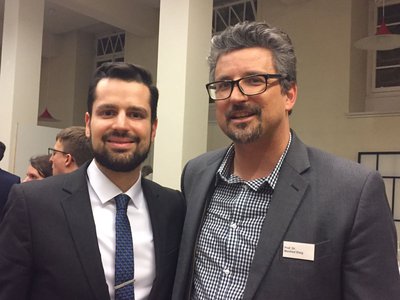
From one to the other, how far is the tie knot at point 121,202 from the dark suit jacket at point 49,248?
3.8 inches

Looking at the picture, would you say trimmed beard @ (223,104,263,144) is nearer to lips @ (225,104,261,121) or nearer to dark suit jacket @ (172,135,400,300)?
lips @ (225,104,261,121)

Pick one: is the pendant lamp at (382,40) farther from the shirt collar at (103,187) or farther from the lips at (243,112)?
the shirt collar at (103,187)

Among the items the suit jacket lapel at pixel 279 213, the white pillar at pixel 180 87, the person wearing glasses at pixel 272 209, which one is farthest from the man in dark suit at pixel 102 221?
the white pillar at pixel 180 87

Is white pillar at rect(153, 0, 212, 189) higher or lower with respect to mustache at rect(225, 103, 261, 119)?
higher

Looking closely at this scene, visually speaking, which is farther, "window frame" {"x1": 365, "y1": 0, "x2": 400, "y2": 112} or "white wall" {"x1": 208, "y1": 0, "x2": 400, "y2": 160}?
"window frame" {"x1": 365, "y1": 0, "x2": 400, "y2": 112}

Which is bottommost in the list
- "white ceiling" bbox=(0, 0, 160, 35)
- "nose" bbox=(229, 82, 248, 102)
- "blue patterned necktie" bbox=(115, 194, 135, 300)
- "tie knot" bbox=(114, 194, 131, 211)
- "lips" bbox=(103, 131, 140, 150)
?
"blue patterned necktie" bbox=(115, 194, 135, 300)

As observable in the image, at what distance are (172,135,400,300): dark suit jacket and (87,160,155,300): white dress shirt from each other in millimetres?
341

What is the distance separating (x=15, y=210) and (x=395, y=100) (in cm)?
508

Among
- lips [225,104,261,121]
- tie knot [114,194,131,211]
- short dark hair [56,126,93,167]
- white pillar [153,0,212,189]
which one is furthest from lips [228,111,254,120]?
white pillar [153,0,212,189]

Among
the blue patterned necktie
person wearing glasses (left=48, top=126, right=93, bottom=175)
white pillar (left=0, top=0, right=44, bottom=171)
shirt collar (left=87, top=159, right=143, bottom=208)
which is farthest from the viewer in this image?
white pillar (left=0, top=0, right=44, bottom=171)

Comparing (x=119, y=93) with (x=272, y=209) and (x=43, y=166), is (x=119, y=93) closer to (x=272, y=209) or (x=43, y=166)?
(x=272, y=209)

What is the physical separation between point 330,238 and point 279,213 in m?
0.16

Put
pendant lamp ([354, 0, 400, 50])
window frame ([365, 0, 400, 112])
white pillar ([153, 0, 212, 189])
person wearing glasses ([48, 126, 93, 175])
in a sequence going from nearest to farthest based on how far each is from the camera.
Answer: person wearing glasses ([48, 126, 93, 175]) < white pillar ([153, 0, 212, 189]) < pendant lamp ([354, 0, 400, 50]) < window frame ([365, 0, 400, 112])

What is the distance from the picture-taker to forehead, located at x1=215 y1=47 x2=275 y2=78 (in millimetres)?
1326
